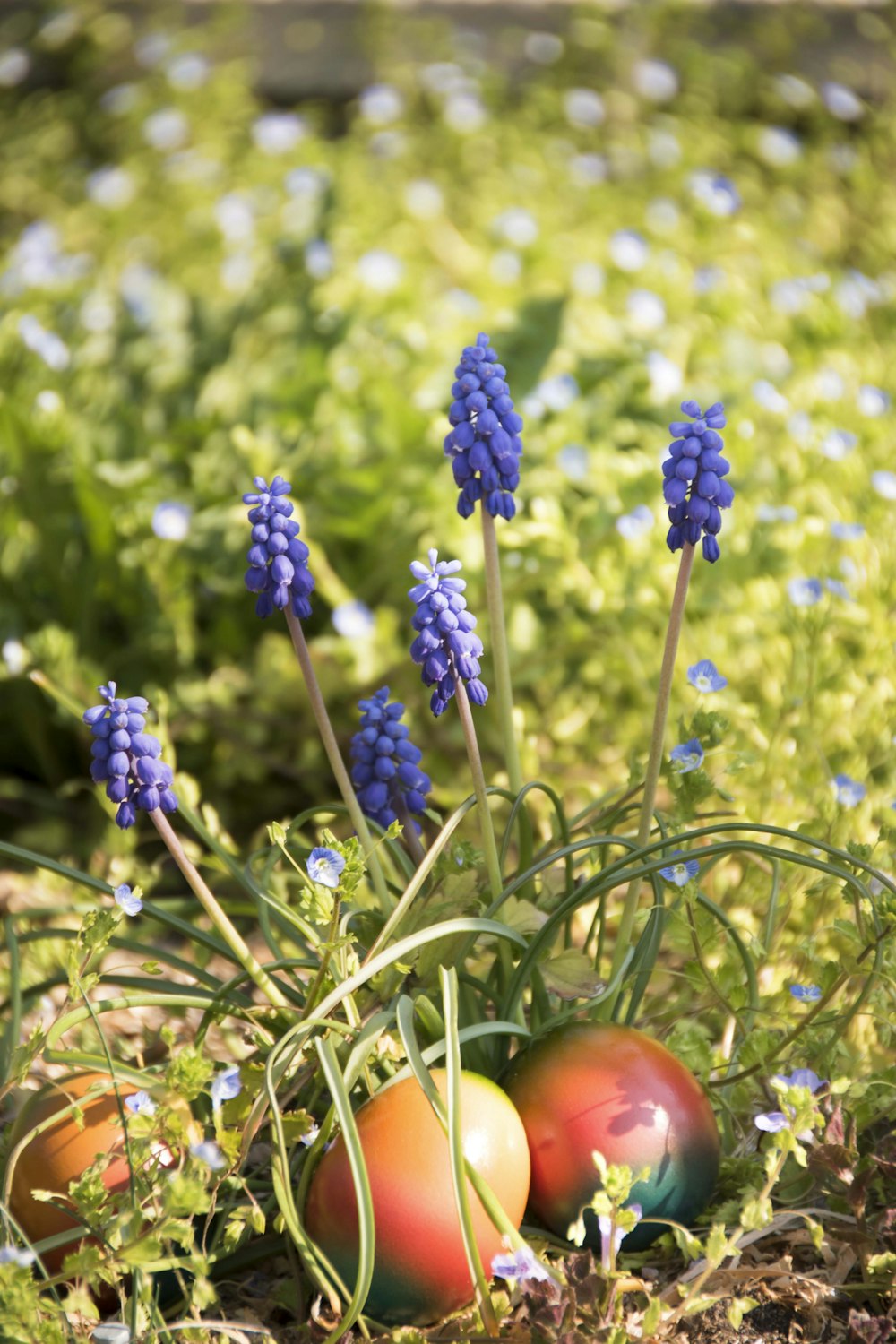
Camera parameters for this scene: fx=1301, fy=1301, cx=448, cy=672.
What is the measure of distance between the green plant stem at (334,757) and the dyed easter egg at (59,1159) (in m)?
0.38

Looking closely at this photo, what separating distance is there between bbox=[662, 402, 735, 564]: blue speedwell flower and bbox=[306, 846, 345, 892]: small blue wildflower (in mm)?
486

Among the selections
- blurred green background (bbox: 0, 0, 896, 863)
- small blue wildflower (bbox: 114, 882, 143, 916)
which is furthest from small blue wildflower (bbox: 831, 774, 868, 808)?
small blue wildflower (bbox: 114, 882, 143, 916)

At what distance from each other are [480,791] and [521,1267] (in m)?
0.49

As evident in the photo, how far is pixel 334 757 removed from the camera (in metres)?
1.48

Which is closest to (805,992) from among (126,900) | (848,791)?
(848,791)

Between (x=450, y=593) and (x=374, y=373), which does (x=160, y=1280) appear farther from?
(x=374, y=373)

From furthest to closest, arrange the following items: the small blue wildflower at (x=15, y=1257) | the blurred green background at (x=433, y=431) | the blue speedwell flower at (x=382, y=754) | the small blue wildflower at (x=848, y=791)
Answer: the blurred green background at (x=433, y=431) < the small blue wildflower at (x=848, y=791) < the blue speedwell flower at (x=382, y=754) < the small blue wildflower at (x=15, y=1257)

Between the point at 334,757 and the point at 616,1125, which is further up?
the point at 334,757

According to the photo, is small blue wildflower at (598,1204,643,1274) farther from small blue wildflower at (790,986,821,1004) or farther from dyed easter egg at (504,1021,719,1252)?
small blue wildflower at (790,986,821,1004)

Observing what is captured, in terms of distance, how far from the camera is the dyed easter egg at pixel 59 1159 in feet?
4.74

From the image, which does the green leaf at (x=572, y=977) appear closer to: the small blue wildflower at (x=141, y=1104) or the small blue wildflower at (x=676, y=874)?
the small blue wildflower at (x=676, y=874)

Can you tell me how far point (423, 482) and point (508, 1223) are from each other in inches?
69.2

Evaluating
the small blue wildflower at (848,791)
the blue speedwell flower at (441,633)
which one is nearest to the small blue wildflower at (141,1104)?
the blue speedwell flower at (441,633)

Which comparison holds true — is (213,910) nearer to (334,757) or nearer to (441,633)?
(334,757)
